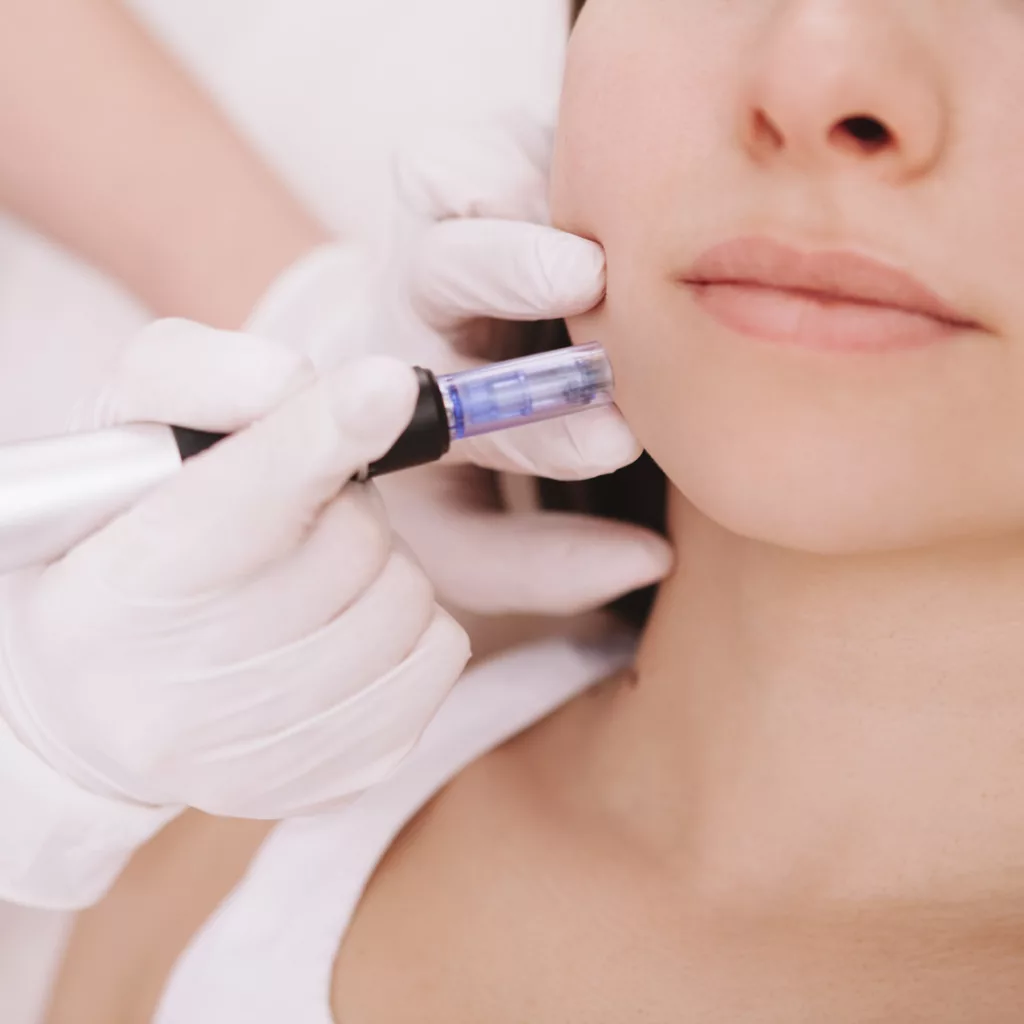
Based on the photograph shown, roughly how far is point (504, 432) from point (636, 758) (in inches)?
11.0

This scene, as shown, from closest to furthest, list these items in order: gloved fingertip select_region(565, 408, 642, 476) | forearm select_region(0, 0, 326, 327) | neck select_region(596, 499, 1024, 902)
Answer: neck select_region(596, 499, 1024, 902) < gloved fingertip select_region(565, 408, 642, 476) < forearm select_region(0, 0, 326, 327)

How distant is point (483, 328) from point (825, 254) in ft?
1.28

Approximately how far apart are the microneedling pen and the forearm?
55 cm

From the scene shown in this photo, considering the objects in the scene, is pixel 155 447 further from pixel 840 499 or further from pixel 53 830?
pixel 840 499

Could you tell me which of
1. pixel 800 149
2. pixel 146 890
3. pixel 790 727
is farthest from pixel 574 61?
pixel 146 890

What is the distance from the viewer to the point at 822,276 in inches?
18.1

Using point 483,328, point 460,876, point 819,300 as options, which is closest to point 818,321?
point 819,300

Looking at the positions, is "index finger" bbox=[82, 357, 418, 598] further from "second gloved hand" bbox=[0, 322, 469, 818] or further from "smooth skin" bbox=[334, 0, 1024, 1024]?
"smooth skin" bbox=[334, 0, 1024, 1024]

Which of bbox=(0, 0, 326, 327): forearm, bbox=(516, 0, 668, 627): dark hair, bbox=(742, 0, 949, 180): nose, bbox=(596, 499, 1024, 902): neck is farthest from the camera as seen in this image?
bbox=(0, 0, 326, 327): forearm

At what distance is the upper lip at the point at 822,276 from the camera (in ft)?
1.45

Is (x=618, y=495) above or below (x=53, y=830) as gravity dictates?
below

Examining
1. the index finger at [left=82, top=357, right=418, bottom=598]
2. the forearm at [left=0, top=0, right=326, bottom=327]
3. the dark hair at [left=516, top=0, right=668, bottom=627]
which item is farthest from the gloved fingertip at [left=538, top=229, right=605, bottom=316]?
the forearm at [left=0, top=0, right=326, bottom=327]

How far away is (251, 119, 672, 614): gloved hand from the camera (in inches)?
25.6

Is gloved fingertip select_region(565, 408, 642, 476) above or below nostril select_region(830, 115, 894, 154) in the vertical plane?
below
